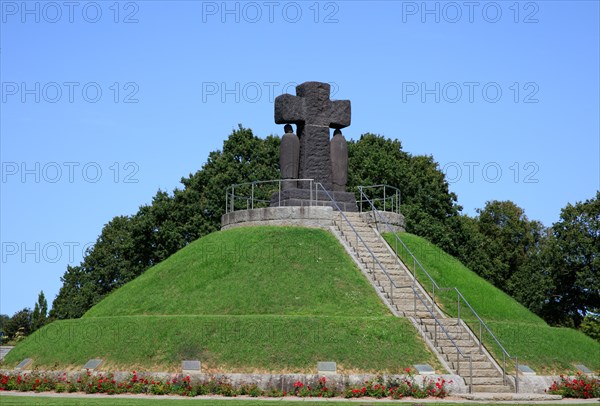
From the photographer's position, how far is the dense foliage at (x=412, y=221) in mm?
65062

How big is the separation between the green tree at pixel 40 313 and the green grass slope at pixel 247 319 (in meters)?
53.8

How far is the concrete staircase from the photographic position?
99.8 feet

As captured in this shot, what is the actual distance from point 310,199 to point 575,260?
33.6 m

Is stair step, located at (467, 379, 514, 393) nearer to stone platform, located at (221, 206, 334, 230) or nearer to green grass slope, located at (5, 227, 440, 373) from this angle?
green grass slope, located at (5, 227, 440, 373)

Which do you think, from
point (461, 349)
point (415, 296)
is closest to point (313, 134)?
point (415, 296)

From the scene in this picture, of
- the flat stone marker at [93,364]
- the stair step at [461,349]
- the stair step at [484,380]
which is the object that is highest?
the stair step at [461,349]

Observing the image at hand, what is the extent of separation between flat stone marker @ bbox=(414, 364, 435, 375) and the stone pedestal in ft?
42.9

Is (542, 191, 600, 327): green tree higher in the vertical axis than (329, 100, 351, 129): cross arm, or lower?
lower

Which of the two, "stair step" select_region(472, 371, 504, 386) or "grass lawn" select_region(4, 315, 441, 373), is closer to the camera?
"grass lawn" select_region(4, 315, 441, 373)

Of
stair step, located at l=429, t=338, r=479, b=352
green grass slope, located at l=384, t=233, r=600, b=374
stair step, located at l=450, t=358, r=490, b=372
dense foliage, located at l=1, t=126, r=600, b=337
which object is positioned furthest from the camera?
dense foliage, located at l=1, t=126, r=600, b=337

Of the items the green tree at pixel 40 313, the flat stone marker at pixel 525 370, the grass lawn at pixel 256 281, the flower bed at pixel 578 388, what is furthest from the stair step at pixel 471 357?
the green tree at pixel 40 313

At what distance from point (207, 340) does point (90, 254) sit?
2122 inches

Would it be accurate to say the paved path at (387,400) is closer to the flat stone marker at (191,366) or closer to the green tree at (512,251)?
the flat stone marker at (191,366)

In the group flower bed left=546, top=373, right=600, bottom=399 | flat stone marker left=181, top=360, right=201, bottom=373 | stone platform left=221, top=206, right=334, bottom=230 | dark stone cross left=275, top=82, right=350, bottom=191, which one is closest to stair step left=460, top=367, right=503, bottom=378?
flower bed left=546, top=373, right=600, bottom=399
